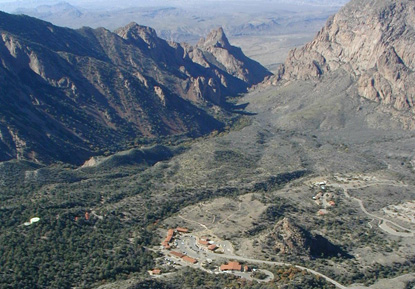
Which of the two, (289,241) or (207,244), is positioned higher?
(289,241)

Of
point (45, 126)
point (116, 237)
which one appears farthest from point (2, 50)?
point (116, 237)

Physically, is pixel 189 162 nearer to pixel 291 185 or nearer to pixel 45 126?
pixel 291 185

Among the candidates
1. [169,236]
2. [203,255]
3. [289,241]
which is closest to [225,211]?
[169,236]

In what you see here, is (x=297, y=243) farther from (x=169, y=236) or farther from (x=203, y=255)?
(x=169, y=236)

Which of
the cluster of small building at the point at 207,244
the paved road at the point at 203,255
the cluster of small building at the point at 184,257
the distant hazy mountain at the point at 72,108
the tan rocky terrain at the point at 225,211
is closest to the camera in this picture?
the tan rocky terrain at the point at 225,211

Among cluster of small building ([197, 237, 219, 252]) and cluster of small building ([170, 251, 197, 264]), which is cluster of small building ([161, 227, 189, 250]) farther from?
cluster of small building ([197, 237, 219, 252])

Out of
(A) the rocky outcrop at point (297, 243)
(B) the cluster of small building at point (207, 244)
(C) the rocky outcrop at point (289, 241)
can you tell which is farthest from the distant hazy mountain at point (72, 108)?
(C) the rocky outcrop at point (289, 241)

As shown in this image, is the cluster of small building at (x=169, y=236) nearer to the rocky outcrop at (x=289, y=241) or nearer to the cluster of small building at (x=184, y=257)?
the cluster of small building at (x=184, y=257)

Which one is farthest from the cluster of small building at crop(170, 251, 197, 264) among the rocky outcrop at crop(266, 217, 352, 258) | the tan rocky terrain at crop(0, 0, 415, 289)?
the rocky outcrop at crop(266, 217, 352, 258)

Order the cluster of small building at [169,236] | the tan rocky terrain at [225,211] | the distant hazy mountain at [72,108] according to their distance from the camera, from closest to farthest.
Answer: the tan rocky terrain at [225,211] → the cluster of small building at [169,236] → the distant hazy mountain at [72,108]

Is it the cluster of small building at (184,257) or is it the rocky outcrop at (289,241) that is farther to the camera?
the rocky outcrop at (289,241)

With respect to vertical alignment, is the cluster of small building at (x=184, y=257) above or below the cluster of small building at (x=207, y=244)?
Answer: above
